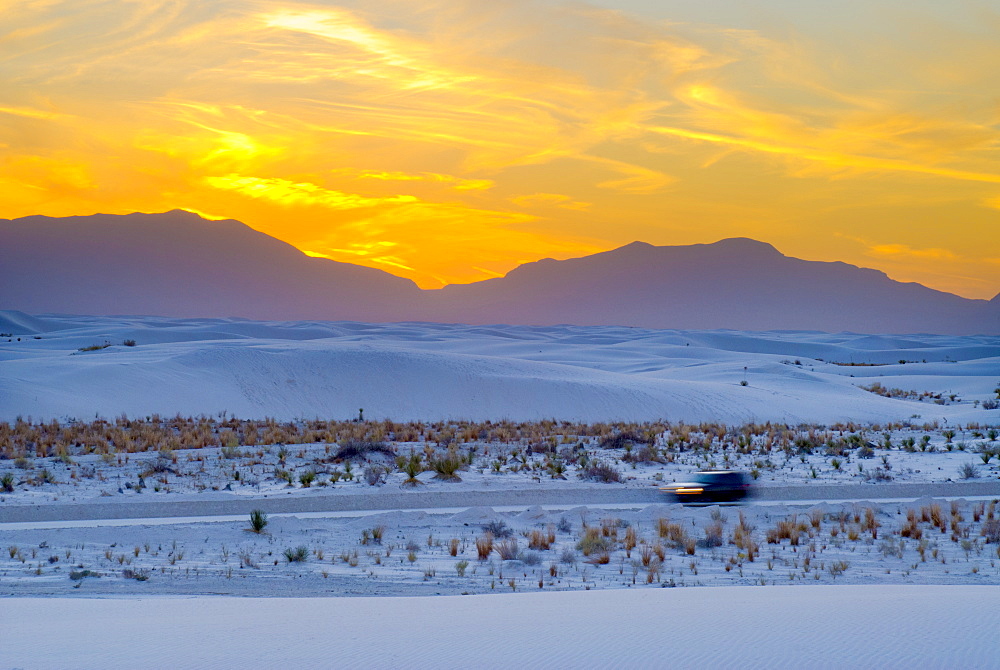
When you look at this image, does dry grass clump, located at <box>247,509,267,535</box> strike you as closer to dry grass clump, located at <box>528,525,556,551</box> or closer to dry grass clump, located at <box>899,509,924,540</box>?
dry grass clump, located at <box>528,525,556,551</box>

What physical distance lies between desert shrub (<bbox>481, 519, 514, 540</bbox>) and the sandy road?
7.76 feet

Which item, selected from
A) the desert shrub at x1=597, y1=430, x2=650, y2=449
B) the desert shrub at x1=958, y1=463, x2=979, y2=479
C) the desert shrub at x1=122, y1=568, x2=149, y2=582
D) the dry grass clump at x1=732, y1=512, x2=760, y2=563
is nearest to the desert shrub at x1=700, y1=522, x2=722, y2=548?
the dry grass clump at x1=732, y1=512, x2=760, y2=563

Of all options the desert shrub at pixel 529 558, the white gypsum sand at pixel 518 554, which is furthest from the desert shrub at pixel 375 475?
the desert shrub at pixel 529 558

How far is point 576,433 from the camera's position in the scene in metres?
27.2

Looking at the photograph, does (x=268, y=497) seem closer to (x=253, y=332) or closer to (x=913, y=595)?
(x=913, y=595)

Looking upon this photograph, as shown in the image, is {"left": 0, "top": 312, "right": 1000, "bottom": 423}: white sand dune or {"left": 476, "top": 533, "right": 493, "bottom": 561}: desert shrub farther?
{"left": 0, "top": 312, "right": 1000, "bottom": 423}: white sand dune

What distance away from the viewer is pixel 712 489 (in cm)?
1462

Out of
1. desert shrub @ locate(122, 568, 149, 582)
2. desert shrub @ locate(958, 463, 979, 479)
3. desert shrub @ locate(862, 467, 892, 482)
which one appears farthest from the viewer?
desert shrub @ locate(958, 463, 979, 479)

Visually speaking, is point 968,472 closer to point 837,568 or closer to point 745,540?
point 745,540

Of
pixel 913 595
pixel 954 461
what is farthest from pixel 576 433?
pixel 913 595

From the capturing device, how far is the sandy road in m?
13.8

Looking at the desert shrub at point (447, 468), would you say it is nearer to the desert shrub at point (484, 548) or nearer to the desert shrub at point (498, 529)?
the desert shrub at point (498, 529)

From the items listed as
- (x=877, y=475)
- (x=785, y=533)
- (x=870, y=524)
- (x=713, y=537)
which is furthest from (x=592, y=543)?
(x=877, y=475)

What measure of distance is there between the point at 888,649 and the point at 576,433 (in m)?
22.0
